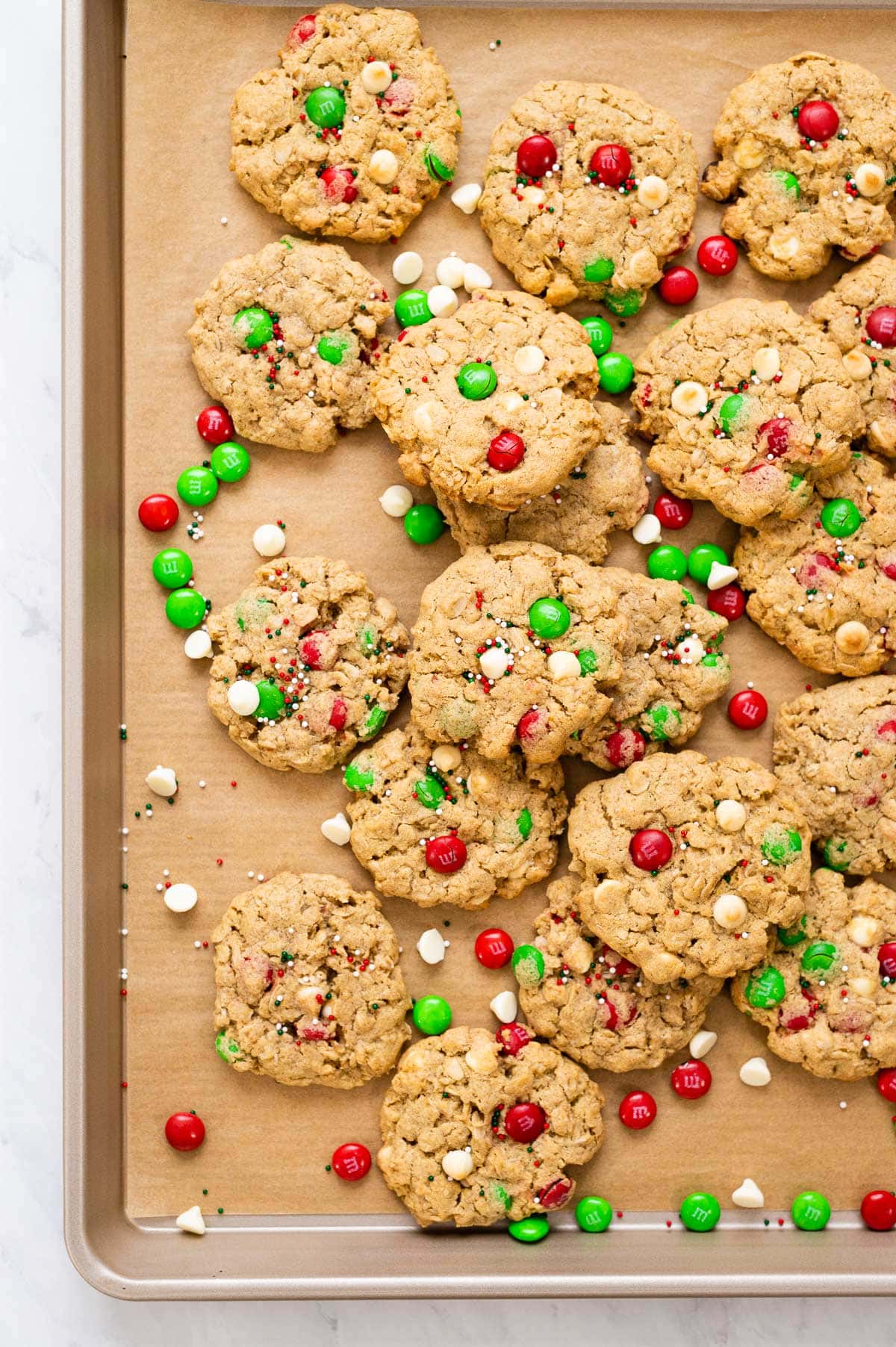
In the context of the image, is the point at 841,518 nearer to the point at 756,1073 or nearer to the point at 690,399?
the point at 690,399

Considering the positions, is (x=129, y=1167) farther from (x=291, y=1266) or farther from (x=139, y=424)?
(x=139, y=424)

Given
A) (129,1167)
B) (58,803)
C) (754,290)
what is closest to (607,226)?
(754,290)

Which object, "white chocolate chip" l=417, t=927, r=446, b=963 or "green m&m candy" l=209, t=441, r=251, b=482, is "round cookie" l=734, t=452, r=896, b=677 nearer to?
"white chocolate chip" l=417, t=927, r=446, b=963

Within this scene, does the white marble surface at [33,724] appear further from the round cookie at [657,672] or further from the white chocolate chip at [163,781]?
the round cookie at [657,672]

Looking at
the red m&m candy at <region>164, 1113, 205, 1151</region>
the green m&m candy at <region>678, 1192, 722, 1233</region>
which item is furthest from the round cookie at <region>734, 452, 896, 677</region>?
the red m&m candy at <region>164, 1113, 205, 1151</region>

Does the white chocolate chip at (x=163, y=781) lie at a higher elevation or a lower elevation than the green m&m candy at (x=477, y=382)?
lower

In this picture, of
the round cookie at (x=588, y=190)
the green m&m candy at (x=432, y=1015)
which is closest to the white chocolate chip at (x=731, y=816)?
the green m&m candy at (x=432, y=1015)
